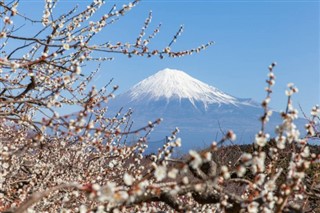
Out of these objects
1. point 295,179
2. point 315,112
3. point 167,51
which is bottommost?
point 295,179

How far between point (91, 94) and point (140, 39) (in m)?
2.30

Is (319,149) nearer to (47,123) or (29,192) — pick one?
(29,192)

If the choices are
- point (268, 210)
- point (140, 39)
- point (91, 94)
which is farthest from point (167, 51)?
point (268, 210)

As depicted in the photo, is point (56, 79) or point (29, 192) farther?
point (29, 192)

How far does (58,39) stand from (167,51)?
1.65 m

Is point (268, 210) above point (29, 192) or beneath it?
beneath

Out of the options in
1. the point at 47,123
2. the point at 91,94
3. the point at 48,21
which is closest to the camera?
the point at 47,123

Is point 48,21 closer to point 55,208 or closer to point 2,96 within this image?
point 2,96

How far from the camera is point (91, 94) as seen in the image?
4305 mm

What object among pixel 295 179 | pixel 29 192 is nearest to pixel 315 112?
pixel 295 179

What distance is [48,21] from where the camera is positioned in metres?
6.12

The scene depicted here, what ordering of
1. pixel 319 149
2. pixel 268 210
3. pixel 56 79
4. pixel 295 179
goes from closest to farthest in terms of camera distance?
pixel 295 179 < pixel 268 210 < pixel 56 79 < pixel 319 149

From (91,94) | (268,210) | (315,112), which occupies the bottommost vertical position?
(268,210)

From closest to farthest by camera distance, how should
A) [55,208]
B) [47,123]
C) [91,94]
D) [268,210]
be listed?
[268,210] → [47,123] → [91,94] → [55,208]
